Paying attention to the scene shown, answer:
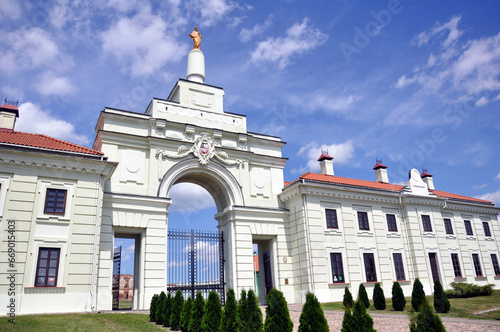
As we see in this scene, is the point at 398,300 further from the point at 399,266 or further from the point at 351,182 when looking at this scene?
the point at 351,182

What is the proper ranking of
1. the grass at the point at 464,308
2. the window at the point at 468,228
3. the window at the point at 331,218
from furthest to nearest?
the window at the point at 468,228
the window at the point at 331,218
the grass at the point at 464,308

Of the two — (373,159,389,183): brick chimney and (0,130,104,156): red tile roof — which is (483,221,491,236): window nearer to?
(373,159,389,183): brick chimney

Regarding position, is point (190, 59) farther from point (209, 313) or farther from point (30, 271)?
point (209, 313)

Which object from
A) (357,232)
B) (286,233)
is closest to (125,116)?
(286,233)

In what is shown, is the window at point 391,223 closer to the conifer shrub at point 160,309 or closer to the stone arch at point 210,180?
the stone arch at point 210,180

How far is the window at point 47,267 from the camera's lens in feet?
59.7

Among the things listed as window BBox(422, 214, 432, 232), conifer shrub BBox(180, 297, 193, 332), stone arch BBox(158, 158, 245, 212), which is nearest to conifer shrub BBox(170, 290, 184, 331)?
conifer shrub BBox(180, 297, 193, 332)

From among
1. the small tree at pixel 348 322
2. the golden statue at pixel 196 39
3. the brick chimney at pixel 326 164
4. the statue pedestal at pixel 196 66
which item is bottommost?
the small tree at pixel 348 322

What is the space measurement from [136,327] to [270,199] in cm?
1501

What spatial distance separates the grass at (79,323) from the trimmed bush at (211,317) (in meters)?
2.69

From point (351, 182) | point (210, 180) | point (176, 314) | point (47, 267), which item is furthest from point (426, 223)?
point (47, 267)

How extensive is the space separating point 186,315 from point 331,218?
15.5 metres

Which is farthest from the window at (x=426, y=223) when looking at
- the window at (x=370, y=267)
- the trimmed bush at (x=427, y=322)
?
the trimmed bush at (x=427, y=322)

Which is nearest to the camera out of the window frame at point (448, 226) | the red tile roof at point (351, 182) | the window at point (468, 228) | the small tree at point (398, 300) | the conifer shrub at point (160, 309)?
the conifer shrub at point (160, 309)
